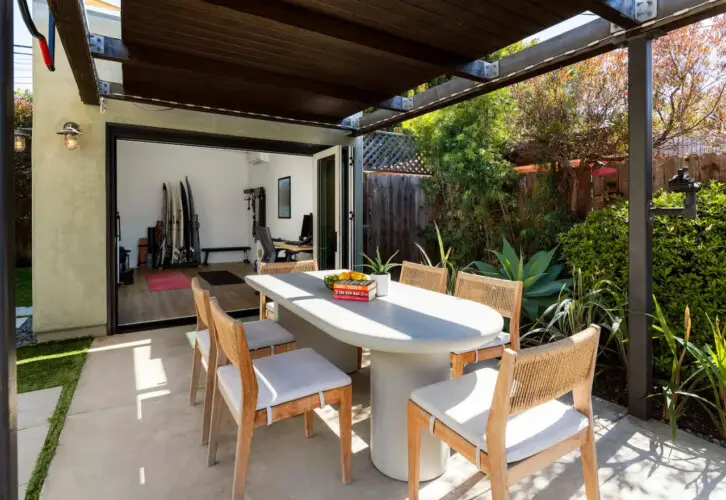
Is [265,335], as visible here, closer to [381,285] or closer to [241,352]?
[381,285]

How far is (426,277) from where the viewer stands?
3.01 metres

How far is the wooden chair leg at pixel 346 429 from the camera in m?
1.82

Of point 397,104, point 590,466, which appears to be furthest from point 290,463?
point 397,104

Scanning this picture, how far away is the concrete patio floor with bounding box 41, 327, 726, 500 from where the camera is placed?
70.2 inches

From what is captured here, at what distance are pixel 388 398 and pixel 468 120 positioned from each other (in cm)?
358

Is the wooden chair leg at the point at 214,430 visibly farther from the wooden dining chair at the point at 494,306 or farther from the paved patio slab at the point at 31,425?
the wooden dining chair at the point at 494,306

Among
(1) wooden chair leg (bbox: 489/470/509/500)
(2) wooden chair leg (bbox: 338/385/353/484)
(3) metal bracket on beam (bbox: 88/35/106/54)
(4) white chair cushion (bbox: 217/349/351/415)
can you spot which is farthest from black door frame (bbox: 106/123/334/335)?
(1) wooden chair leg (bbox: 489/470/509/500)

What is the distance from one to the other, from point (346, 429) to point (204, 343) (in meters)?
1.06

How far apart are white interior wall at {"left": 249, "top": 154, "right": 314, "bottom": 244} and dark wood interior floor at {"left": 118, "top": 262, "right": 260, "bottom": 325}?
173 centimetres

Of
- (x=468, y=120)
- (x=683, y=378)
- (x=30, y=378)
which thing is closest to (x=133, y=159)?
(x=30, y=378)

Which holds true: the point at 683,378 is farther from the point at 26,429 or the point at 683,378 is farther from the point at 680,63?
the point at 26,429

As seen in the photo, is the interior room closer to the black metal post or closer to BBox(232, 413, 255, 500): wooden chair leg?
the black metal post

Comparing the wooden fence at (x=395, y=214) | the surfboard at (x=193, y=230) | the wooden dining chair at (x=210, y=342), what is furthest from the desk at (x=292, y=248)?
the surfboard at (x=193, y=230)

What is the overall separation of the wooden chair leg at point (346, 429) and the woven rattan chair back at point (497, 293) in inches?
42.7
